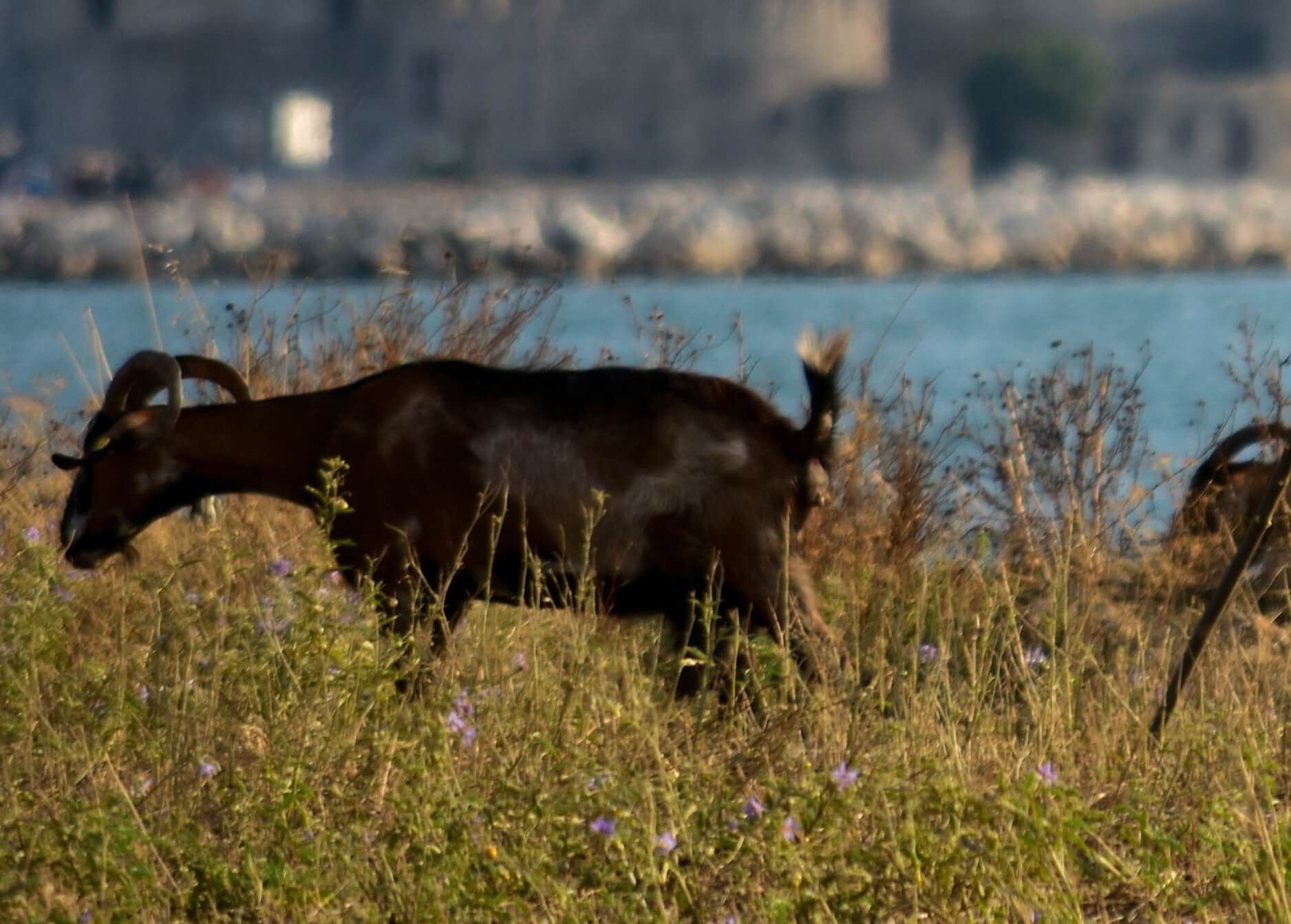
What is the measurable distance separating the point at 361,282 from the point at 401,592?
4508cm

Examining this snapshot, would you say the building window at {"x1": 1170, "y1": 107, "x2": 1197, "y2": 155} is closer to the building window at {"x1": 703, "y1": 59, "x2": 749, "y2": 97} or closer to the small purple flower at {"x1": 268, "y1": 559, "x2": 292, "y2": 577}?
the building window at {"x1": 703, "y1": 59, "x2": 749, "y2": 97}

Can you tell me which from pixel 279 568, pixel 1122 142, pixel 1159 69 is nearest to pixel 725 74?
pixel 1122 142

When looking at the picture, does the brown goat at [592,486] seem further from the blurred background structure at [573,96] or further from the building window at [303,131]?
the building window at [303,131]

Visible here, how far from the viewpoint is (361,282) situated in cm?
4991

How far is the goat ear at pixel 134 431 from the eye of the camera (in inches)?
225

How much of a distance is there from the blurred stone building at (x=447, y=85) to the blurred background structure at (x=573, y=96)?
8 cm

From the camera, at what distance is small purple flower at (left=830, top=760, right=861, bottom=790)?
3898 mm

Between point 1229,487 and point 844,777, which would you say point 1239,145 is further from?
point 844,777

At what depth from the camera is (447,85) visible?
8094cm

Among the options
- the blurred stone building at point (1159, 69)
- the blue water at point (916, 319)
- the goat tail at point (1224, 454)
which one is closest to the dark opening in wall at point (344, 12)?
the blurred stone building at point (1159, 69)

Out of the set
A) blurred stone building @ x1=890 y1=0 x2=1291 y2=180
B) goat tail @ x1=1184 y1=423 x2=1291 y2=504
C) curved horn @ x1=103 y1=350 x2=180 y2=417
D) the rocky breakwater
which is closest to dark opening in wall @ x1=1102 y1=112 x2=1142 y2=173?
blurred stone building @ x1=890 y1=0 x2=1291 y2=180

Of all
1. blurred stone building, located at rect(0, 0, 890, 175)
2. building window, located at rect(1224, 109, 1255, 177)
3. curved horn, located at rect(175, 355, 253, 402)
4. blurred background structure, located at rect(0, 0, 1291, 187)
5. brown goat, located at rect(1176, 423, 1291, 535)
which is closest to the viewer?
curved horn, located at rect(175, 355, 253, 402)

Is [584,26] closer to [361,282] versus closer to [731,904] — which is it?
[361,282]

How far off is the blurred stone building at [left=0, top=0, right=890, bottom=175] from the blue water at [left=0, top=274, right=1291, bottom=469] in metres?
23.0
